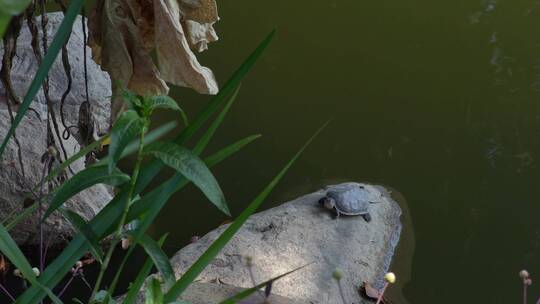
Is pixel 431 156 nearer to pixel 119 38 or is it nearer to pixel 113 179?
pixel 119 38

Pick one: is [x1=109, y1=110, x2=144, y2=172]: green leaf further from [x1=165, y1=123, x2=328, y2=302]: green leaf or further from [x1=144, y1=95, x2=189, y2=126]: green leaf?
[x1=165, y1=123, x2=328, y2=302]: green leaf

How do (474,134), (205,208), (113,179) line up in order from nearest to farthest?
(113,179) → (205,208) → (474,134)

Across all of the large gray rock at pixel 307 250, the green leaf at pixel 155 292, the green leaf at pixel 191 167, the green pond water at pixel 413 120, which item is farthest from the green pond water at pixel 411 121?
the green leaf at pixel 191 167

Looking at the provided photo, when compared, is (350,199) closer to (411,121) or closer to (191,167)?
(411,121)

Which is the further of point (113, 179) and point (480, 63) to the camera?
point (480, 63)

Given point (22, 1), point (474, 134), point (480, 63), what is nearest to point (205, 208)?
point (474, 134)

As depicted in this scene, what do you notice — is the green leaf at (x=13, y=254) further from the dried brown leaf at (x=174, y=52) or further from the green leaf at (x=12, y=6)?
the green leaf at (x=12, y=6)

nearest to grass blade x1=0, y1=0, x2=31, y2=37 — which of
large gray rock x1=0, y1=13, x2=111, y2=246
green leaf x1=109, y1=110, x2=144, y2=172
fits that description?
green leaf x1=109, y1=110, x2=144, y2=172
